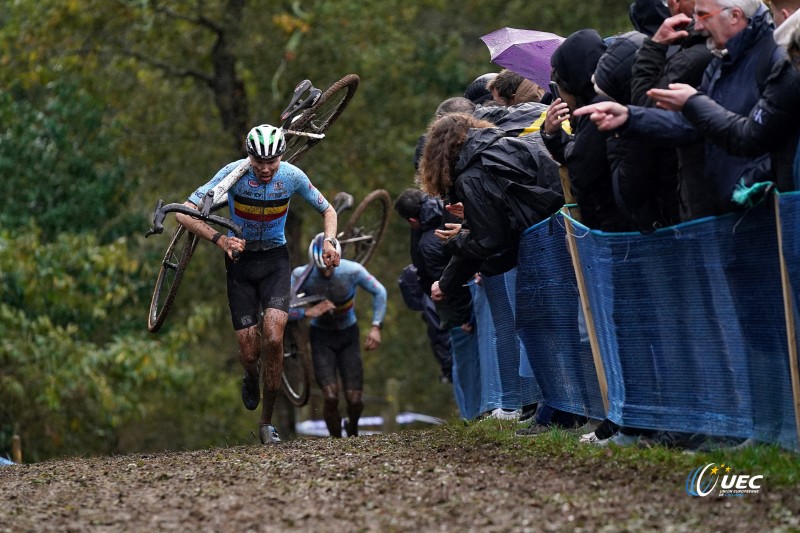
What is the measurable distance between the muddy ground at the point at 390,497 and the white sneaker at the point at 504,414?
1.42 m

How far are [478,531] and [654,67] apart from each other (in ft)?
8.86

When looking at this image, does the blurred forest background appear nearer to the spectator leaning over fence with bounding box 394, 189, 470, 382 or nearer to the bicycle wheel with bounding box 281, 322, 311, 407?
the bicycle wheel with bounding box 281, 322, 311, 407

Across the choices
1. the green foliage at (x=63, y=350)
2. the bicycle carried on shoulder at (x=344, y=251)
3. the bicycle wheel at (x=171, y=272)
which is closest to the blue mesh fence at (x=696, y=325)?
the bicycle wheel at (x=171, y=272)

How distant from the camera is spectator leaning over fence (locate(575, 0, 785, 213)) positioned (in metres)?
6.46

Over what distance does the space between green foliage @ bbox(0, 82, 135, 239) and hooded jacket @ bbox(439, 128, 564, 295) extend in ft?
62.2

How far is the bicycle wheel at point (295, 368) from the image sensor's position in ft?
49.7

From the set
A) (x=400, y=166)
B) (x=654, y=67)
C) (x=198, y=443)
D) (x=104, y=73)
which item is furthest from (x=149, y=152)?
(x=654, y=67)

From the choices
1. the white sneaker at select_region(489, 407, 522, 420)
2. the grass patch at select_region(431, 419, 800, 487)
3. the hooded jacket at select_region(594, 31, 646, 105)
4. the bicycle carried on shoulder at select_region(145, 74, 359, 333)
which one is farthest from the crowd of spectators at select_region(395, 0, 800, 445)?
the bicycle carried on shoulder at select_region(145, 74, 359, 333)

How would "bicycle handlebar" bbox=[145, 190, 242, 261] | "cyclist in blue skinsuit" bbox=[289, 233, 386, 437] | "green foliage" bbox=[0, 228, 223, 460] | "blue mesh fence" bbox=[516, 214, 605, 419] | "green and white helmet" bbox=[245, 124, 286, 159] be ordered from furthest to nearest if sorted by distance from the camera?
"green foliage" bbox=[0, 228, 223, 460] → "cyclist in blue skinsuit" bbox=[289, 233, 386, 437] → "green and white helmet" bbox=[245, 124, 286, 159] → "bicycle handlebar" bbox=[145, 190, 242, 261] → "blue mesh fence" bbox=[516, 214, 605, 419]

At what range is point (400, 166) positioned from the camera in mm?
28172

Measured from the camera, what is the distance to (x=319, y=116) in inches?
485

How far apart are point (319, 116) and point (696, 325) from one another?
605 centimetres

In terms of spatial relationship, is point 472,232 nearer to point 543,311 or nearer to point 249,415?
point 543,311

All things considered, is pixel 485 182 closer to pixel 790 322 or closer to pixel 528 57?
pixel 528 57
